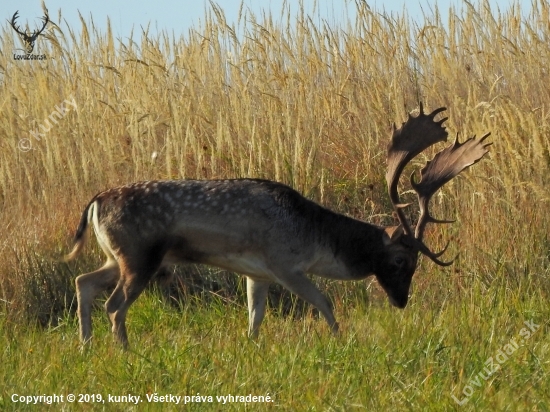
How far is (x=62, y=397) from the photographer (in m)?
5.04

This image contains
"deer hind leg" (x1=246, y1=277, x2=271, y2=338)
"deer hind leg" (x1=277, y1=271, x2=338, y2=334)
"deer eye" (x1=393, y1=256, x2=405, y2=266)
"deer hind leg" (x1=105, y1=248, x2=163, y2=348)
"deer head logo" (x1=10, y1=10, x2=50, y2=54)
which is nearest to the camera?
"deer hind leg" (x1=105, y1=248, x2=163, y2=348)

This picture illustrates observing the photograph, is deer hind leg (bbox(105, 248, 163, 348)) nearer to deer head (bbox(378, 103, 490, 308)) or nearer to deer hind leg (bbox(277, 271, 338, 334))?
deer hind leg (bbox(277, 271, 338, 334))

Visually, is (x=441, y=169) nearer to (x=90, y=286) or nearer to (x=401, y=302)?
(x=401, y=302)

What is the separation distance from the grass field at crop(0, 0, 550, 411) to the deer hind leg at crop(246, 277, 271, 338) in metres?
0.17

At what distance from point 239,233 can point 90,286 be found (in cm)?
99

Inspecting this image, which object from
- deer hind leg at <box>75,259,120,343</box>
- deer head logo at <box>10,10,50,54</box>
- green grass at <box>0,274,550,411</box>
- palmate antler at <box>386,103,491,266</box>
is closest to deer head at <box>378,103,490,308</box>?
palmate antler at <box>386,103,491,266</box>

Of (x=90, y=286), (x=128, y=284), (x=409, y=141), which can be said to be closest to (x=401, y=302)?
(x=409, y=141)

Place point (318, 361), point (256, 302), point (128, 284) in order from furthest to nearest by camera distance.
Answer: point (256, 302), point (128, 284), point (318, 361)

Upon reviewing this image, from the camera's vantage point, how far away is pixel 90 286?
22.1 ft

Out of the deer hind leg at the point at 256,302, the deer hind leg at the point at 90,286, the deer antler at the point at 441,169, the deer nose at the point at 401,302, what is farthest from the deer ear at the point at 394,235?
the deer hind leg at the point at 90,286

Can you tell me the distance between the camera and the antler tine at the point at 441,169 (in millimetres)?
6883

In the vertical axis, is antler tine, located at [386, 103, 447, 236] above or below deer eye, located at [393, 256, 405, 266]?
above

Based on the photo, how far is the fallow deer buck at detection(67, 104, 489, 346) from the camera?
6492mm

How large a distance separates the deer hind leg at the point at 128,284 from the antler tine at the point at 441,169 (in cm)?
168
